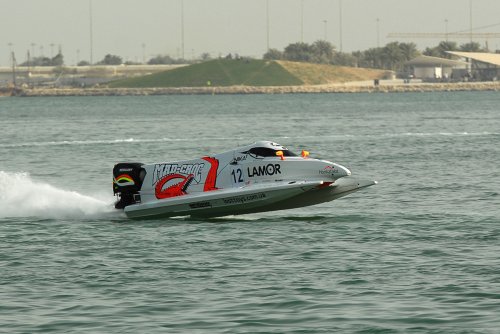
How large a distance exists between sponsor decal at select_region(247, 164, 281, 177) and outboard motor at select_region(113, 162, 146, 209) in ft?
10.00

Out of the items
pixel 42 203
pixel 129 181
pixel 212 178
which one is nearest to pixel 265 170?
pixel 212 178

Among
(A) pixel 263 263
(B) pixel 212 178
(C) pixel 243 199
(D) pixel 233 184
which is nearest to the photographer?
(A) pixel 263 263

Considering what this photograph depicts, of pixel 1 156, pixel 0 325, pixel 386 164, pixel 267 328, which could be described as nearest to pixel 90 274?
pixel 0 325

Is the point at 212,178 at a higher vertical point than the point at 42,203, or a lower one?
higher

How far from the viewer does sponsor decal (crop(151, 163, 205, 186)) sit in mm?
29564

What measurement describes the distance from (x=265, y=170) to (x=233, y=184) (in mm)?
943

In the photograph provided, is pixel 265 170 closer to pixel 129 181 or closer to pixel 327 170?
pixel 327 170

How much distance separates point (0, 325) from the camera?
60.8 feet

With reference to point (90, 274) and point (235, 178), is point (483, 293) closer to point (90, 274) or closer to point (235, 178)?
point (90, 274)

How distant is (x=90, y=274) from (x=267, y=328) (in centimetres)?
577

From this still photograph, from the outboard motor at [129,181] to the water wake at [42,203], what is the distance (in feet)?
3.51

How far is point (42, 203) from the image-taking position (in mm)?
32719

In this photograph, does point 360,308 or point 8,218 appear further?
point 8,218

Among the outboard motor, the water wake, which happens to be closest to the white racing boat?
the outboard motor
